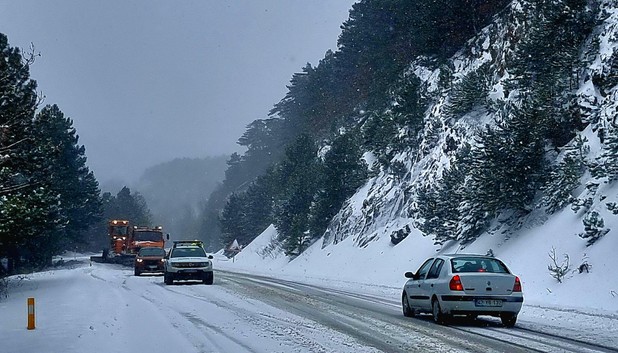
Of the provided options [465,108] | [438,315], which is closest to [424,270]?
[438,315]

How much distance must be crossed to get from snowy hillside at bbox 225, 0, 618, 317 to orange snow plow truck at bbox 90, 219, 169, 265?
36.0 feet

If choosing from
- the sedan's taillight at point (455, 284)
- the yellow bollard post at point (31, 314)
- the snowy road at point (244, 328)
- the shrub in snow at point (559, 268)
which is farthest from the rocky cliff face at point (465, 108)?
the yellow bollard post at point (31, 314)

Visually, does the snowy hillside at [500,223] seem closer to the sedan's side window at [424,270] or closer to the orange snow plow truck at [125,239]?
the sedan's side window at [424,270]

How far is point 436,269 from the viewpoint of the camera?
1655 centimetres

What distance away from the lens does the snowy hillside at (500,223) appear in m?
21.4

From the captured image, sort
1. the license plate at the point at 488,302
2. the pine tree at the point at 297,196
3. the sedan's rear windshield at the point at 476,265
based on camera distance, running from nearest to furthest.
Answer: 1. the license plate at the point at 488,302
2. the sedan's rear windshield at the point at 476,265
3. the pine tree at the point at 297,196

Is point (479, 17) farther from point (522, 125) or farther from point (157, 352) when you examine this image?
point (157, 352)

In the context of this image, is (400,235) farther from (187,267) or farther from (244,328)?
(244,328)

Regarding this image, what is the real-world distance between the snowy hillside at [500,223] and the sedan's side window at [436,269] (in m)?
4.10

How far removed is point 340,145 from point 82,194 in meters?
23.5

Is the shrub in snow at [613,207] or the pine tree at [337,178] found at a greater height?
the pine tree at [337,178]

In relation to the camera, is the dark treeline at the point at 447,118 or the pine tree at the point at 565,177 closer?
the pine tree at the point at 565,177

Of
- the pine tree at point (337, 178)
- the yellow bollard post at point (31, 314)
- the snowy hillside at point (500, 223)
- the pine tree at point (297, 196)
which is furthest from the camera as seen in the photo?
the pine tree at point (297, 196)

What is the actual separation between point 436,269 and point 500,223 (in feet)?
44.7
